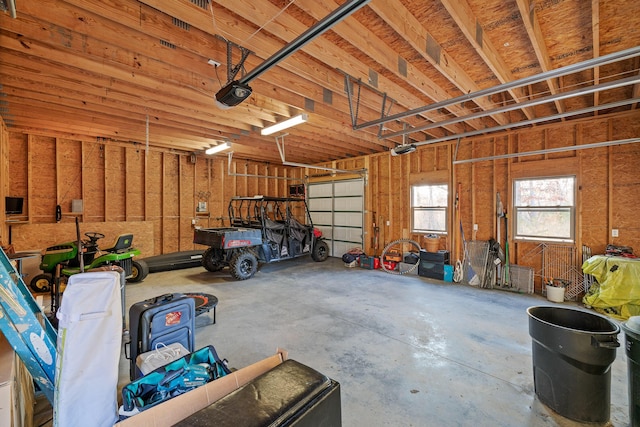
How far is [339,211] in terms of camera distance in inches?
353

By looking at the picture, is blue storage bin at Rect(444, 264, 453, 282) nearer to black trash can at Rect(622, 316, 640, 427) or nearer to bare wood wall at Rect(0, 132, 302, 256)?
black trash can at Rect(622, 316, 640, 427)

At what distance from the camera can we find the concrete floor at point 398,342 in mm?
2115

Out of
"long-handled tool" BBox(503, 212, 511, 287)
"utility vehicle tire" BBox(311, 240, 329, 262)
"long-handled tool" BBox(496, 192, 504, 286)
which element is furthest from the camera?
"utility vehicle tire" BBox(311, 240, 329, 262)

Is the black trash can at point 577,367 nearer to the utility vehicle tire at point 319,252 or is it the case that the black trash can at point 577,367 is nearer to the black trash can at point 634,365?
the black trash can at point 634,365

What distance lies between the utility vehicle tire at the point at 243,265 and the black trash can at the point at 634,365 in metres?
5.57

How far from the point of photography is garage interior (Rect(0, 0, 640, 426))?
94.9 inches

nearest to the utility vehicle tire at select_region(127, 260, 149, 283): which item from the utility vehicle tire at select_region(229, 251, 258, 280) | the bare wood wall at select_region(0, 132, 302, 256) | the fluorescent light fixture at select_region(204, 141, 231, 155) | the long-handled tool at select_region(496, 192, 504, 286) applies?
the bare wood wall at select_region(0, 132, 302, 256)

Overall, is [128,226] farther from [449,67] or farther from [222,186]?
[449,67]

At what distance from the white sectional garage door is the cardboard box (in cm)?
703

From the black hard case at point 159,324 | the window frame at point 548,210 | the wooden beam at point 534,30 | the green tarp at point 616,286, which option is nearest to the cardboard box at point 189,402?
the black hard case at point 159,324

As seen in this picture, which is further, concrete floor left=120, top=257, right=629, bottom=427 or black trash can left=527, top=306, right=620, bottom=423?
concrete floor left=120, top=257, right=629, bottom=427

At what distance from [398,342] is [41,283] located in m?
6.27

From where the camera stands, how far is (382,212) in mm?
7863

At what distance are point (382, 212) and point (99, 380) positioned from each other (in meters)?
7.14
